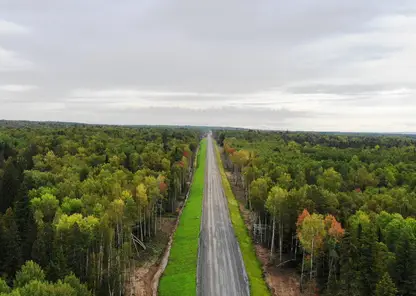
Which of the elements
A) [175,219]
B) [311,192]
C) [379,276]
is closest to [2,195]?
[175,219]

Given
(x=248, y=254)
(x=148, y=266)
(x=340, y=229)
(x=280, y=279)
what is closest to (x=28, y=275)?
(x=148, y=266)

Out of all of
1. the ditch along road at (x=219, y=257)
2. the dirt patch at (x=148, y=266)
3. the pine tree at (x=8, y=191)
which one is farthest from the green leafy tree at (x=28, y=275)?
the pine tree at (x=8, y=191)

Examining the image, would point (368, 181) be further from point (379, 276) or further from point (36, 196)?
point (36, 196)

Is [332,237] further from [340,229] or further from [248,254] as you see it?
[248,254]

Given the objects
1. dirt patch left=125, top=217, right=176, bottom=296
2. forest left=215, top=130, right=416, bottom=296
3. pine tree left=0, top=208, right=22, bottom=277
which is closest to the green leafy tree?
pine tree left=0, top=208, right=22, bottom=277

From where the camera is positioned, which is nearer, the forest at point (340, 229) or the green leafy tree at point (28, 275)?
the green leafy tree at point (28, 275)

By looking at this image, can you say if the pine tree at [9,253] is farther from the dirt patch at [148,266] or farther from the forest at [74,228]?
the dirt patch at [148,266]
